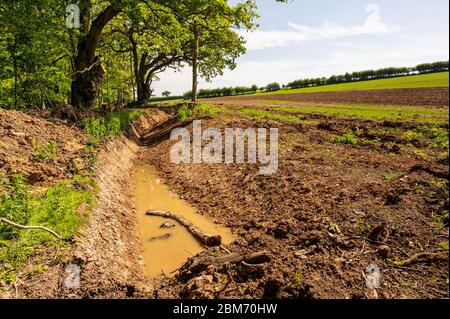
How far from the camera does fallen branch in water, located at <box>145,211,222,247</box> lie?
5.87m

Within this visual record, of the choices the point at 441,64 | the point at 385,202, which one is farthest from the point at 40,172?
the point at 441,64

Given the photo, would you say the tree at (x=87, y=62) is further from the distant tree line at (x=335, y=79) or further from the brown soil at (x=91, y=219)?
the distant tree line at (x=335, y=79)

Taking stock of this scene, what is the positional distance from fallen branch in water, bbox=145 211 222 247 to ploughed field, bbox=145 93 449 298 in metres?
0.50

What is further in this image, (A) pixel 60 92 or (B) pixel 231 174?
(A) pixel 60 92

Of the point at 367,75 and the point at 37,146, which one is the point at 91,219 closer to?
the point at 37,146

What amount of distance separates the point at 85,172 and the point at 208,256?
14.9ft

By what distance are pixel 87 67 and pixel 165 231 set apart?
10780 mm

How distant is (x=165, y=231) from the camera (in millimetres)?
6785

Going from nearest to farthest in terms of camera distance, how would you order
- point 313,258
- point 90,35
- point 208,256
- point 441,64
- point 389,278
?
point 389,278 < point 313,258 < point 208,256 < point 90,35 < point 441,64

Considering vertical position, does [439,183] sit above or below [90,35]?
below

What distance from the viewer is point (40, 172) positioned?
6559 millimetres

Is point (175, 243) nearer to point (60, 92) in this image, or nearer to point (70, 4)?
point (70, 4)

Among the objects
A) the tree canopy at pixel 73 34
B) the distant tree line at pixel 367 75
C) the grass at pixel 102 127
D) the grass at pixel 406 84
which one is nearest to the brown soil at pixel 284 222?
the grass at pixel 102 127

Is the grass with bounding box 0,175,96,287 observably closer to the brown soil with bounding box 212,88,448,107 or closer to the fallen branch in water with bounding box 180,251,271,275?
the fallen branch in water with bounding box 180,251,271,275
